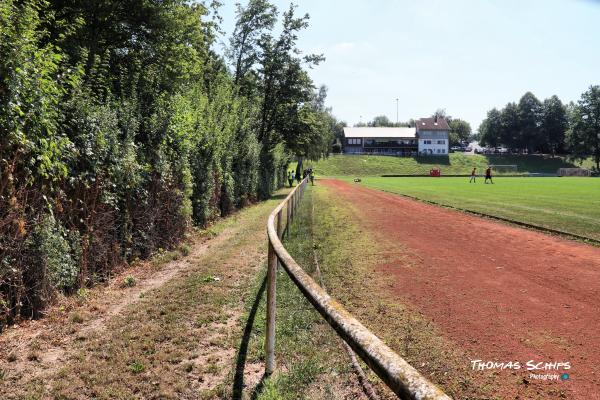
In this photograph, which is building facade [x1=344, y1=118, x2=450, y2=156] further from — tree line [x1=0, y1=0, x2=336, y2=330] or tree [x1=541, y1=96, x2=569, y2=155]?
tree line [x1=0, y1=0, x2=336, y2=330]

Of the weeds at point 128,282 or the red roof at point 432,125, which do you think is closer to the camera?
the weeds at point 128,282

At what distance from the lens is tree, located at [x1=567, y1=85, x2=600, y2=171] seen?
340 ft

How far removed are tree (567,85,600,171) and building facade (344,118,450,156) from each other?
30.0 metres

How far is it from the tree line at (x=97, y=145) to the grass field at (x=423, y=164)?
236 feet

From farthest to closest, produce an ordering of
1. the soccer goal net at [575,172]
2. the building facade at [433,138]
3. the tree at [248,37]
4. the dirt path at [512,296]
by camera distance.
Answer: the building facade at [433,138] → the soccer goal net at [575,172] → the tree at [248,37] → the dirt path at [512,296]

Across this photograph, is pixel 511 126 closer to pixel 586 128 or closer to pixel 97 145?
pixel 586 128

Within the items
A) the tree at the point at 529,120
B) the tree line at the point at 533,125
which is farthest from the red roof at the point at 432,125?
the tree at the point at 529,120

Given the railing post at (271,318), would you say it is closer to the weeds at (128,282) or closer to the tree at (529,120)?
the weeds at (128,282)

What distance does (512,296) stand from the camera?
6.84 metres

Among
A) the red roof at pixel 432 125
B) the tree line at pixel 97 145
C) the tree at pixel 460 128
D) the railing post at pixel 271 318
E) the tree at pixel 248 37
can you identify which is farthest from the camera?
the tree at pixel 460 128

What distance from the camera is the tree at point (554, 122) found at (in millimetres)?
120312

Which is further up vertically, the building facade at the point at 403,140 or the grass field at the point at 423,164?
the building facade at the point at 403,140

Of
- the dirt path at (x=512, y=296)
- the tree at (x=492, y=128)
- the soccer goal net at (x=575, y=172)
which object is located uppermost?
the tree at (x=492, y=128)

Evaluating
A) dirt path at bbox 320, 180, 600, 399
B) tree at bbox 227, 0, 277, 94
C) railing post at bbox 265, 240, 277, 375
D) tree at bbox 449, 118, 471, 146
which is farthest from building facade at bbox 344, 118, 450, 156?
railing post at bbox 265, 240, 277, 375
